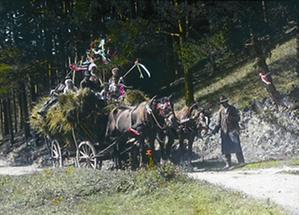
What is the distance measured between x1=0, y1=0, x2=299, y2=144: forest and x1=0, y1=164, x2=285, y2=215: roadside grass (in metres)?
2.66

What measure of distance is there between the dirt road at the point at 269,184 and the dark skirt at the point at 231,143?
261 cm

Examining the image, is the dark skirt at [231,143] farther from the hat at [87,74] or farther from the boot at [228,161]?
the hat at [87,74]

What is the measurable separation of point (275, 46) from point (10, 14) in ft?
36.6

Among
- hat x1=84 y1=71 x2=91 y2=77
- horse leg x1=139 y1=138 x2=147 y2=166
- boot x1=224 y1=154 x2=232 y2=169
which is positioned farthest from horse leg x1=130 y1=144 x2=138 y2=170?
hat x1=84 y1=71 x2=91 y2=77

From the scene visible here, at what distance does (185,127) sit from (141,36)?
3.14 metres

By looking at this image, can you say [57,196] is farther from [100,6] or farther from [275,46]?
[275,46]

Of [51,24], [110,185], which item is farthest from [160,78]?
[110,185]

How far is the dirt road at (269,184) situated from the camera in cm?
867

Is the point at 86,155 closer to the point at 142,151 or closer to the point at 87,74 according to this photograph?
the point at 142,151

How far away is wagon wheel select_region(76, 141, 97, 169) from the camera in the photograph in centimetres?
1514

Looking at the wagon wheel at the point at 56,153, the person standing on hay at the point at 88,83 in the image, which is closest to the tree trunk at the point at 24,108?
the wagon wheel at the point at 56,153

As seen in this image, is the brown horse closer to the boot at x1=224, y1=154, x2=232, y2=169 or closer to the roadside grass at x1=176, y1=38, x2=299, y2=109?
the boot at x1=224, y1=154, x2=232, y2=169

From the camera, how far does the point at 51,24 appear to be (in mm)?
22656

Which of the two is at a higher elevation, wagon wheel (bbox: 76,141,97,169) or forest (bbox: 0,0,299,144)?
forest (bbox: 0,0,299,144)
